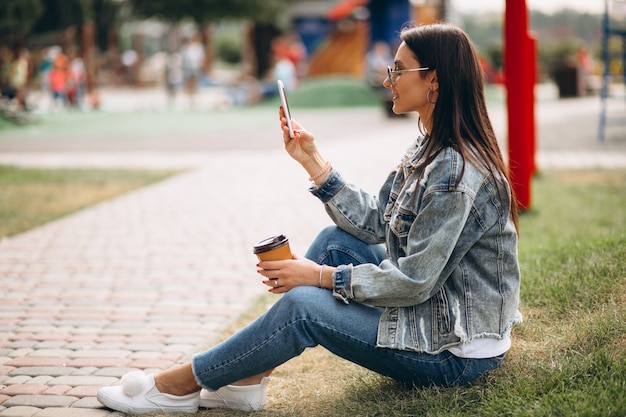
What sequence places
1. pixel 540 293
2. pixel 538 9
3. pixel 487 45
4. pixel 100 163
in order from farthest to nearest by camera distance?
pixel 487 45 → pixel 538 9 → pixel 100 163 → pixel 540 293

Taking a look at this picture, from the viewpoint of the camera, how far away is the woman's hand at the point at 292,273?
114 inches

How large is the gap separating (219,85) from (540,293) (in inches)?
1208

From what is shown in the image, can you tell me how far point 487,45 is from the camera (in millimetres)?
35406

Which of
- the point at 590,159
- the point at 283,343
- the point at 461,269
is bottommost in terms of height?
the point at 590,159

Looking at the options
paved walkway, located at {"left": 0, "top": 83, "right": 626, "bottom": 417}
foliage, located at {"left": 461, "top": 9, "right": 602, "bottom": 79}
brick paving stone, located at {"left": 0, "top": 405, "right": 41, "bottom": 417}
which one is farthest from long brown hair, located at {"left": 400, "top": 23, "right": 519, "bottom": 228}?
foliage, located at {"left": 461, "top": 9, "right": 602, "bottom": 79}

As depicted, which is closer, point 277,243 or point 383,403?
point 277,243

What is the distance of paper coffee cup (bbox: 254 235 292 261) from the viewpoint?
2.88 metres

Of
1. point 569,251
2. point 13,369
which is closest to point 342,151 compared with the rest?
point 569,251

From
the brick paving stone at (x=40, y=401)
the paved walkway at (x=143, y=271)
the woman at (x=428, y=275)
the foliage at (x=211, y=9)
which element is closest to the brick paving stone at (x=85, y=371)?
the paved walkway at (x=143, y=271)

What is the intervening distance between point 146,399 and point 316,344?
0.73 meters

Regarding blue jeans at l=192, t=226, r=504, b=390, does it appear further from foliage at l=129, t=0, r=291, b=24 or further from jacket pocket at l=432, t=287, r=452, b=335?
foliage at l=129, t=0, r=291, b=24

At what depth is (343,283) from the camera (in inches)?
111

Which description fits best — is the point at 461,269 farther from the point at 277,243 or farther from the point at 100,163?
the point at 100,163

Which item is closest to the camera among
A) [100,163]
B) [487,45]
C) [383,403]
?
[383,403]
